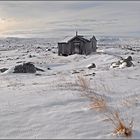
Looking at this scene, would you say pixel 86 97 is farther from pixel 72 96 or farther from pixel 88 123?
pixel 88 123

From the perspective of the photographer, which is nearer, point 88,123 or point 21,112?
point 88,123

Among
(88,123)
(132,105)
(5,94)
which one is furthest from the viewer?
(5,94)

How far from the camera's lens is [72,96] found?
26.6 ft

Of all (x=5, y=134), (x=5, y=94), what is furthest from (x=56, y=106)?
(x=5, y=94)

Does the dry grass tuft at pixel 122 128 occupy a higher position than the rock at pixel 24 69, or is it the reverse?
the dry grass tuft at pixel 122 128

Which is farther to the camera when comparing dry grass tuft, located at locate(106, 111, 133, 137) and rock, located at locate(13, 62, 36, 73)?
rock, located at locate(13, 62, 36, 73)

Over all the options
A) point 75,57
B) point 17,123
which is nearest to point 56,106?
A: point 17,123

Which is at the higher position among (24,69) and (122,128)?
(122,128)

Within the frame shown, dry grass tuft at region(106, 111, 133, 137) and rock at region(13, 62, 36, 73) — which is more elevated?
dry grass tuft at region(106, 111, 133, 137)

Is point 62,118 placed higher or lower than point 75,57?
higher

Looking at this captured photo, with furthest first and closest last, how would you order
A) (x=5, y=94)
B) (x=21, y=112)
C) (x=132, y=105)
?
(x=5, y=94) → (x=132, y=105) → (x=21, y=112)

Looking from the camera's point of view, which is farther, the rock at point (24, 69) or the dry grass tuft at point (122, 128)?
the rock at point (24, 69)

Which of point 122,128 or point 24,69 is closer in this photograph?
point 122,128

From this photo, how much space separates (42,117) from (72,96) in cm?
178
